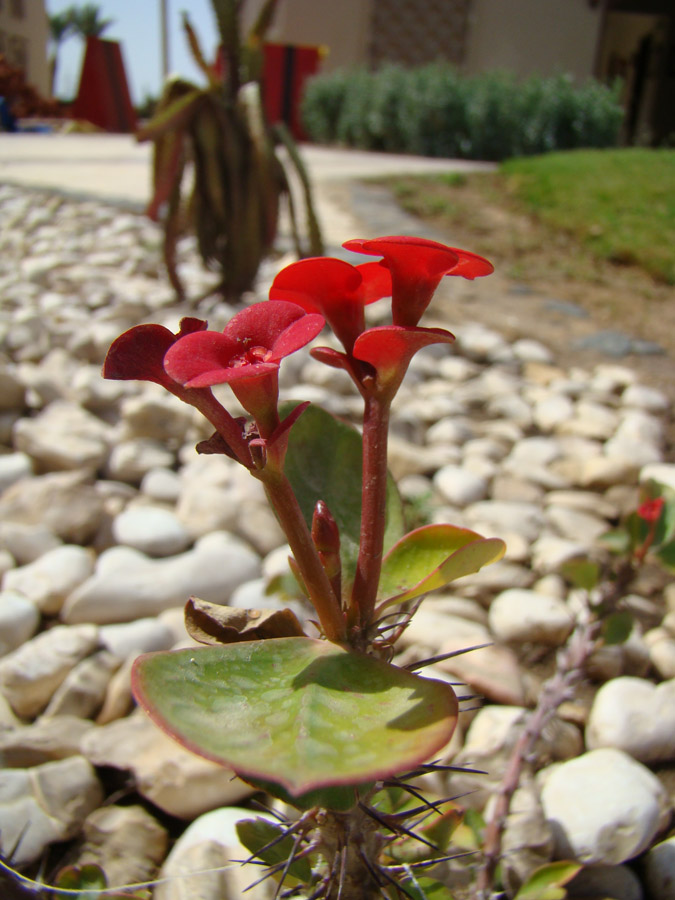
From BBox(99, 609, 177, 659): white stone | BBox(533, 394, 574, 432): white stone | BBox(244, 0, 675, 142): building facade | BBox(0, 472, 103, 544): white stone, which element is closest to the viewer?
BBox(99, 609, 177, 659): white stone

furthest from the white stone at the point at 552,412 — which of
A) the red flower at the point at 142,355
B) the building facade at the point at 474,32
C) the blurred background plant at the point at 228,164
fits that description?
the building facade at the point at 474,32

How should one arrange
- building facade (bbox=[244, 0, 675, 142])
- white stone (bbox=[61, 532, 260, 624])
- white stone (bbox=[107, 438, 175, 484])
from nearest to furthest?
white stone (bbox=[61, 532, 260, 624]) < white stone (bbox=[107, 438, 175, 484]) < building facade (bbox=[244, 0, 675, 142])

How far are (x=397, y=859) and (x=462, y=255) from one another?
2.07 feet

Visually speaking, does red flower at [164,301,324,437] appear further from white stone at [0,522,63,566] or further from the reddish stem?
white stone at [0,522,63,566]

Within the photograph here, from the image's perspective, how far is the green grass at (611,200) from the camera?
4.30m

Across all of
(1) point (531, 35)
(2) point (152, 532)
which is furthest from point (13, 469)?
(1) point (531, 35)

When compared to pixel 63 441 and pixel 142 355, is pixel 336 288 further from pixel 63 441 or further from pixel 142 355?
pixel 63 441

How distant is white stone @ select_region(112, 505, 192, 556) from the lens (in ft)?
6.27

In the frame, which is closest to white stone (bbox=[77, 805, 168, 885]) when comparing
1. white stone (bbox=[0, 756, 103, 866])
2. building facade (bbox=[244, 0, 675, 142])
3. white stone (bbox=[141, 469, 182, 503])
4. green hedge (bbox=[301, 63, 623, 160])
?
white stone (bbox=[0, 756, 103, 866])

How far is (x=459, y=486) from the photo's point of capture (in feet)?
7.14

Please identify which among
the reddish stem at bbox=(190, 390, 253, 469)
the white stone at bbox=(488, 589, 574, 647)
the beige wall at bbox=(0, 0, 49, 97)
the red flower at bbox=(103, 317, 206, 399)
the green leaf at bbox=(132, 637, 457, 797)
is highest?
the beige wall at bbox=(0, 0, 49, 97)

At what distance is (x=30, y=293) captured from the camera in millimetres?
3646

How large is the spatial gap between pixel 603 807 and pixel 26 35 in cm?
223

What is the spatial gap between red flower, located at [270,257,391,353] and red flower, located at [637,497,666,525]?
812 millimetres
